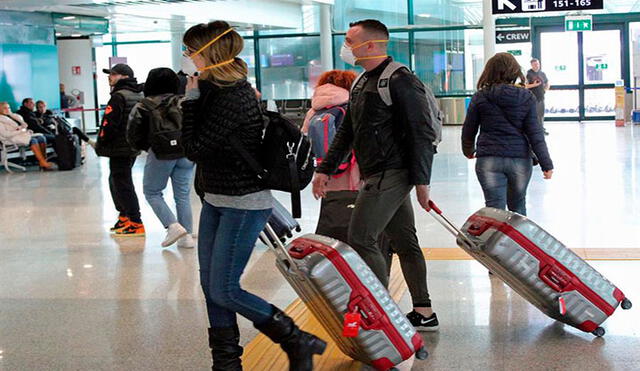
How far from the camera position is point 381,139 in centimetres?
425

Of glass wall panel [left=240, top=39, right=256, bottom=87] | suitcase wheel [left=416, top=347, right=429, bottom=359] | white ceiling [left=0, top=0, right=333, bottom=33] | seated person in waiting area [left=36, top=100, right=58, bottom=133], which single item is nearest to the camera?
suitcase wheel [left=416, top=347, right=429, bottom=359]

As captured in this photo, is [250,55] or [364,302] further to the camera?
[250,55]

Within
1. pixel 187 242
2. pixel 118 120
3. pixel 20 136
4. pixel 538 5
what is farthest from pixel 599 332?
pixel 20 136

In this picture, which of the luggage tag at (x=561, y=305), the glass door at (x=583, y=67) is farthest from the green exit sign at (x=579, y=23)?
the luggage tag at (x=561, y=305)

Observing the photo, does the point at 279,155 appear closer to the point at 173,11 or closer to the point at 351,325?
the point at 351,325

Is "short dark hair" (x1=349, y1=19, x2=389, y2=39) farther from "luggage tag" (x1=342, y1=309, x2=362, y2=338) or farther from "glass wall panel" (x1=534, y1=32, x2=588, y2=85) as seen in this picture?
"glass wall panel" (x1=534, y1=32, x2=588, y2=85)

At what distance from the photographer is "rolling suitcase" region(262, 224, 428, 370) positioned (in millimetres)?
3859

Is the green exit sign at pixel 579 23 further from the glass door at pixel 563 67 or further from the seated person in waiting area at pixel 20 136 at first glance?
the seated person in waiting area at pixel 20 136

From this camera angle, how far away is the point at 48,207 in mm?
10406

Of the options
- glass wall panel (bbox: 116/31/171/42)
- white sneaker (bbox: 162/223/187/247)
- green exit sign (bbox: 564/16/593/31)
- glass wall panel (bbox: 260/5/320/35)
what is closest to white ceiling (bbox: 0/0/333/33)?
glass wall panel (bbox: 260/5/320/35)

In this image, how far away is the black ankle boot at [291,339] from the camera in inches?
152

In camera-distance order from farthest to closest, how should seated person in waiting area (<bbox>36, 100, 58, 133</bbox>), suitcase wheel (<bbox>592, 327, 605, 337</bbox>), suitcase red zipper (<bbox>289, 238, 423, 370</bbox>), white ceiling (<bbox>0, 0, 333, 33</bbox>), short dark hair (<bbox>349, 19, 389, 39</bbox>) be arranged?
1. white ceiling (<bbox>0, 0, 333, 33</bbox>)
2. seated person in waiting area (<bbox>36, 100, 58, 133</bbox>)
3. suitcase wheel (<bbox>592, 327, 605, 337</bbox>)
4. short dark hair (<bbox>349, 19, 389, 39</bbox>)
5. suitcase red zipper (<bbox>289, 238, 423, 370</bbox>)

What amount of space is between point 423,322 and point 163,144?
316 centimetres

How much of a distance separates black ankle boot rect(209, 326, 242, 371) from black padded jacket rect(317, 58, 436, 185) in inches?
41.3
